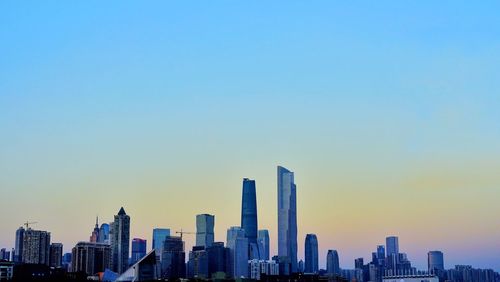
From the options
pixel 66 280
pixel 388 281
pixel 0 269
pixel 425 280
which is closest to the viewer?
pixel 66 280

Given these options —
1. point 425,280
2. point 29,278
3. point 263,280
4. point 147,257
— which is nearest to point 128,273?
point 147,257

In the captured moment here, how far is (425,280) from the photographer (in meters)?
179

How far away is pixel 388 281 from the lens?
193 metres

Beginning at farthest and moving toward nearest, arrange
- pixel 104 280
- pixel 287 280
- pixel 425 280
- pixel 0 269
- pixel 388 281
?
pixel 388 281
pixel 425 280
pixel 287 280
pixel 104 280
pixel 0 269

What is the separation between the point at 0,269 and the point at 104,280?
24.4 meters

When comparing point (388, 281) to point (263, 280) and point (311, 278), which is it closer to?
point (311, 278)

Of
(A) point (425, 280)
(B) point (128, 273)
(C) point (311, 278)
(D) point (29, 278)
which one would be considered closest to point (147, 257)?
(B) point (128, 273)

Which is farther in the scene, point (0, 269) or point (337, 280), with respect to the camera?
point (337, 280)

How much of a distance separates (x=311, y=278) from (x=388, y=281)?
3800cm

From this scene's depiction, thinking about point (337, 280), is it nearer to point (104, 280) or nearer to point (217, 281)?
point (217, 281)

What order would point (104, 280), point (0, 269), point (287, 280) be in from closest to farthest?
point (0, 269), point (104, 280), point (287, 280)

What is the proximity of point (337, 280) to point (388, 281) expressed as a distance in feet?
66.5

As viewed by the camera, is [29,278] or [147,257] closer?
[29,278]

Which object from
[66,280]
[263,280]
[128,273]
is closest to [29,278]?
[66,280]
